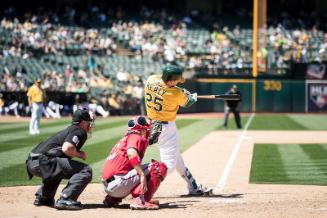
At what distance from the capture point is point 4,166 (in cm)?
1376

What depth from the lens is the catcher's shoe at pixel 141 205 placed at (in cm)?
884

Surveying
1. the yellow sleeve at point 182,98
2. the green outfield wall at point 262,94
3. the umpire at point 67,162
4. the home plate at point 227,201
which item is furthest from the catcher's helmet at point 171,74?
the green outfield wall at point 262,94

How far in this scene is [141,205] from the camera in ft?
29.0

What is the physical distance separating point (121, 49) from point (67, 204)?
31138 mm

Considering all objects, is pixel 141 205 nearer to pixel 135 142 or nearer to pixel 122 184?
pixel 122 184

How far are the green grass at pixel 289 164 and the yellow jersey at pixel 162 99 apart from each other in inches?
111

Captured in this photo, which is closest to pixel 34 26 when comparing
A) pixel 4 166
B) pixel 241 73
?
pixel 241 73

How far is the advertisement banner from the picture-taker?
3846cm

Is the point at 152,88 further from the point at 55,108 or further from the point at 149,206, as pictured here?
the point at 55,108

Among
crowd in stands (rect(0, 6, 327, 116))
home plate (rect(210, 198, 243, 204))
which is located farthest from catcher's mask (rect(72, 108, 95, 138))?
crowd in stands (rect(0, 6, 327, 116))

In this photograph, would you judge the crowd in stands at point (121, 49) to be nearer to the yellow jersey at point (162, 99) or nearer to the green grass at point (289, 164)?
the green grass at point (289, 164)

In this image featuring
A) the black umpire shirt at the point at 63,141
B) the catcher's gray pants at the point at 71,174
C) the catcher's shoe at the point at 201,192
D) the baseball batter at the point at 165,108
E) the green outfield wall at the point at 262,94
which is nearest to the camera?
the black umpire shirt at the point at 63,141

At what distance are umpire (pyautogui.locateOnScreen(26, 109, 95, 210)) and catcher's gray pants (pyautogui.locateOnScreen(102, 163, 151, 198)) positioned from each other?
11.5 inches

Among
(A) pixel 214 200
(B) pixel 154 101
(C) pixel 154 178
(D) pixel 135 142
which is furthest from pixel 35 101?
(D) pixel 135 142
